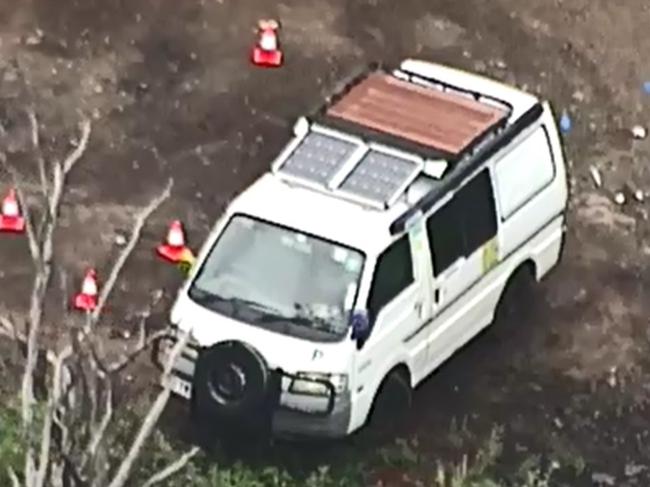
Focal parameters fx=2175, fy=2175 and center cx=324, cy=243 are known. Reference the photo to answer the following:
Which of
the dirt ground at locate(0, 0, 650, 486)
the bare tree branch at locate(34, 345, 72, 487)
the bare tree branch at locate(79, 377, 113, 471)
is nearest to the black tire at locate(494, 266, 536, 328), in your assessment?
the dirt ground at locate(0, 0, 650, 486)

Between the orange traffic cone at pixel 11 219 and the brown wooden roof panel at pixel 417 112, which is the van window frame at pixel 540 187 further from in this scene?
the orange traffic cone at pixel 11 219

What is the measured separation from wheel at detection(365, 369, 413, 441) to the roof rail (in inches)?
40.7

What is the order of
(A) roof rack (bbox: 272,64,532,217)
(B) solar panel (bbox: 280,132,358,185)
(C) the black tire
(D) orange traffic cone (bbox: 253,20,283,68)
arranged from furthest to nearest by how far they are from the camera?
1. (D) orange traffic cone (bbox: 253,20,283,68)
2. (C) the black tire
3. (B) solar panel (bbox: 280,132,358,185)
4. (A) roof rack (bbox: 272,64,532,217)

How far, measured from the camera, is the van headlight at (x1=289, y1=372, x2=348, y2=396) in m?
13.6

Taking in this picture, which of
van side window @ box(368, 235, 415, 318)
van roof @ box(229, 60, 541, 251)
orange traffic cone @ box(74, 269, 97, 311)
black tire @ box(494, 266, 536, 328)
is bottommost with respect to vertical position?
black tire @ box(494, 266, 536, 328)

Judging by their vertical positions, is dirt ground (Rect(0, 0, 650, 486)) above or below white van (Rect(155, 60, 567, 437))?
below

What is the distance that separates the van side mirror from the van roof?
1.42ft

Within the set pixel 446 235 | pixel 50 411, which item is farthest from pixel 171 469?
pixel 446 235

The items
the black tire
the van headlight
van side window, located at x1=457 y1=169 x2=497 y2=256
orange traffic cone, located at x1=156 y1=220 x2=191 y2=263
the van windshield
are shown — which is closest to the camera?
the van headlight

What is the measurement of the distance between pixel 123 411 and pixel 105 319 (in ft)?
3.76

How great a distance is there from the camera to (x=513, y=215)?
15.0 meters

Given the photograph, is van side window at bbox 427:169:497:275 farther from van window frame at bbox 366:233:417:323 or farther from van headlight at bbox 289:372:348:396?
van headlight at bbox 289:372:348:396

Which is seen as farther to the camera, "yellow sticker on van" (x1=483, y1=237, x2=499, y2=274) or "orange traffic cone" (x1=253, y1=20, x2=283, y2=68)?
"orange traffic cone" (x1=253, y1=20, x2=283, y2=68)

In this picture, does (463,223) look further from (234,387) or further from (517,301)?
(234,387)
